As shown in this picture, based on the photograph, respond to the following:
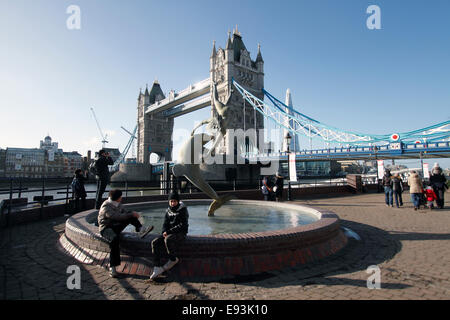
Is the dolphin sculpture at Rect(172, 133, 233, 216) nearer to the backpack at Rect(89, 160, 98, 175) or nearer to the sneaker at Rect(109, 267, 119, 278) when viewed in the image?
the backpack at Rect(89, 160, 98, 175)

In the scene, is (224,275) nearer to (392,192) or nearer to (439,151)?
(392,192)

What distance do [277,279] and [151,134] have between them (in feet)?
242

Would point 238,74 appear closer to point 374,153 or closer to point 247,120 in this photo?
point 247,120

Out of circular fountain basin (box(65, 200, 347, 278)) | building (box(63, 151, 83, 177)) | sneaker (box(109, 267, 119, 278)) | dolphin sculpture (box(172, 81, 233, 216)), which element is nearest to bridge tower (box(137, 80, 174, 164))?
building (box(63, 151, 83, 177))

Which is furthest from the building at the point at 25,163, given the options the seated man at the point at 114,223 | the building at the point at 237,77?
the seated man at the point at 114,223

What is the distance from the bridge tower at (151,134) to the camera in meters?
71.0

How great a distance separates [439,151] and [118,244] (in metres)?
36.3

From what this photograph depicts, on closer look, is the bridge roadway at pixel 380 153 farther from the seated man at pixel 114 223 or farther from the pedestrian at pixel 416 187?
the seated man at pixel 114 223

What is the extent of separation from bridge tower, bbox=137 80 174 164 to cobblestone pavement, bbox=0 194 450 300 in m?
68.7

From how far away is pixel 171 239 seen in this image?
3.13 meters

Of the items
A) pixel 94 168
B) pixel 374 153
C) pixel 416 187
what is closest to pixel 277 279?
pixel 94 168

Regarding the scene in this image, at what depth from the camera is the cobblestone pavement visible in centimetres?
267

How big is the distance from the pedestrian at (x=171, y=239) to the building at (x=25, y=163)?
325 ft
